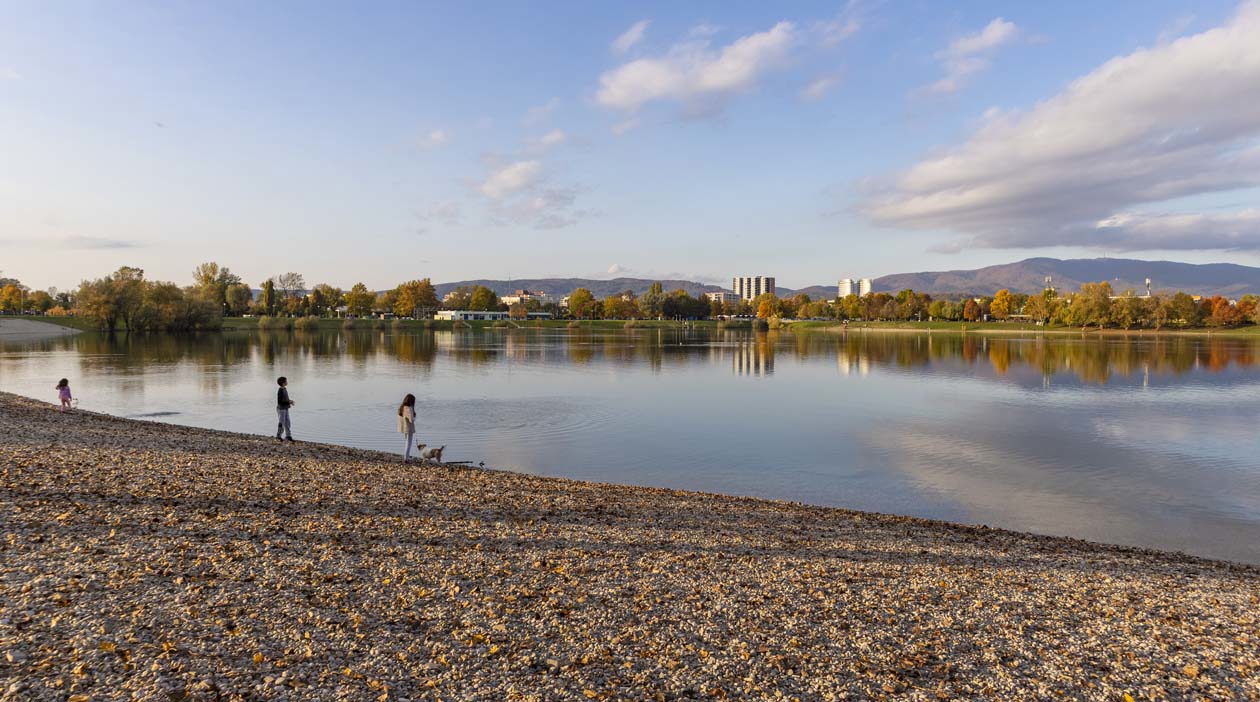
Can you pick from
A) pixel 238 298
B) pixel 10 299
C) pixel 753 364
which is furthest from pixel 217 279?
pixel 753 364

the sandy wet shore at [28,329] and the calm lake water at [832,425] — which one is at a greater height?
the sandy wet shore at [28,329]

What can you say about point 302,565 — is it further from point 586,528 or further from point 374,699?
point 586,528

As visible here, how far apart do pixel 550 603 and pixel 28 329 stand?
500 feet

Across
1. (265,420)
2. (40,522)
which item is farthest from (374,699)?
(265,420)

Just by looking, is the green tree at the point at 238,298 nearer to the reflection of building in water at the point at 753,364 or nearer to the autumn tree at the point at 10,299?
the autumn tree at the point at 10,299

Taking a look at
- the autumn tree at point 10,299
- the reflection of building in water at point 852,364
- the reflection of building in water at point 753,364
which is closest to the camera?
the reflection of building in water at point 852,364

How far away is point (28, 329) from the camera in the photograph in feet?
384

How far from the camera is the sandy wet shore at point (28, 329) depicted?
111 meters

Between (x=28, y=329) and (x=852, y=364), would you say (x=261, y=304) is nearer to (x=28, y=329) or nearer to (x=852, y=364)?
(x=28, y=329)

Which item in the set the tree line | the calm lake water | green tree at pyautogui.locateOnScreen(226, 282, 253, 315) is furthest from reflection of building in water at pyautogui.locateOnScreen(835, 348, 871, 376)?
green tree at pyautogui.locateOnScreen(226, 282, 253, 315)

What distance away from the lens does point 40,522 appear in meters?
9.87

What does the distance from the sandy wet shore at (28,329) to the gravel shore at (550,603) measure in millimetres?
130849

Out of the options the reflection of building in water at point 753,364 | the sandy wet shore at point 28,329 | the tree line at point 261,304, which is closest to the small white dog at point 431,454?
the reflection of building in water at point 753,364

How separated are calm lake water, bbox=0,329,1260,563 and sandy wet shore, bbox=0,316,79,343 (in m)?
71.8
